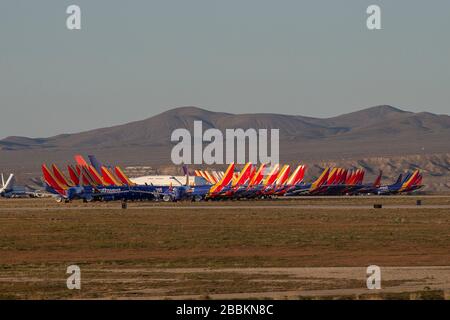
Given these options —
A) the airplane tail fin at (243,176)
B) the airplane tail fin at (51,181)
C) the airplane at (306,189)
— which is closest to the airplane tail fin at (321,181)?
the airplane at (306,189)

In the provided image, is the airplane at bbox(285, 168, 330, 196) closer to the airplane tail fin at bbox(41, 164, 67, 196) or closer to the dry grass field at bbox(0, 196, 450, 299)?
the airplane tail fin at bbox(41, 164, 67, 196)

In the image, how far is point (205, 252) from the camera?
5666cm

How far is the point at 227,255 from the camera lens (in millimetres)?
54375

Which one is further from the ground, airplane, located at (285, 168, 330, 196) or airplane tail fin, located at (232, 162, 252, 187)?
airplane tail fin, located at (232, 162, 252, 187)

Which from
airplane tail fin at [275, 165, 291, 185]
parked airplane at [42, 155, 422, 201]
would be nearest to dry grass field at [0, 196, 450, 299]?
parked airplane at [42, 155, 422, 201]

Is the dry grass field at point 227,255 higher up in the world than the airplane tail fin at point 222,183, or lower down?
lower down

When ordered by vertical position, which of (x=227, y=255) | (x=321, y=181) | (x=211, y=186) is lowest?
(x=227, y=255)

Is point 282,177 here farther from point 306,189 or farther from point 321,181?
point 321,181

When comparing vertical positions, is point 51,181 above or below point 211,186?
above

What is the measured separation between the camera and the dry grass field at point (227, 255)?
124 feet

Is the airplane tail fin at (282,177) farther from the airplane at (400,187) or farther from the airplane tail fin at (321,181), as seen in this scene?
the airplane at (400,187)

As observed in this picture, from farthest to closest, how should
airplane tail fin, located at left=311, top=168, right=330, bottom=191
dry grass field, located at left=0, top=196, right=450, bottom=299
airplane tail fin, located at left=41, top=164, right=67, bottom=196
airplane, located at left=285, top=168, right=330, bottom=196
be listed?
airplane tail fin, located at left=311, top=168, right=330, bottom=191 < airplane, located at left=285, top=168, right=330, bottom=196 < airplane tail fin, located at left=41, top=164, right=67, bottom=196 < dry grass field, located at left=0, top=196, right=450, bottom=299

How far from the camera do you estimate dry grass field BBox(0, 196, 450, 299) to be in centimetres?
3794

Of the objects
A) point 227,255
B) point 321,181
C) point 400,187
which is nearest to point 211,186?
point 321,181
